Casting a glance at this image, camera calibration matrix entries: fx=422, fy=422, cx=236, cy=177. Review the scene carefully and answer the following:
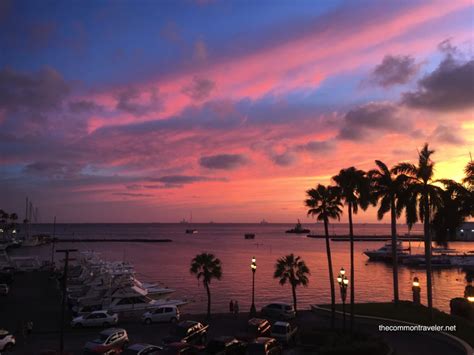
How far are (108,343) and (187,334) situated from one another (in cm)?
520

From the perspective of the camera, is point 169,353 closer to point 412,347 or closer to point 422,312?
point 412,347

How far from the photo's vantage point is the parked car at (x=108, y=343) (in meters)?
26.8

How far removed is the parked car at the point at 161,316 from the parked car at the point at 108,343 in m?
10.0

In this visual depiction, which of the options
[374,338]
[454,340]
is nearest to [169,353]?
[374,338]

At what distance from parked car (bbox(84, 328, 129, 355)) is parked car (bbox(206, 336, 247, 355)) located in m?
6.53

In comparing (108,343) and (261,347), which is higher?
(261,347)

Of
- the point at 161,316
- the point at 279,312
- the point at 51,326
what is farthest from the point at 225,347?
the point at 51,326

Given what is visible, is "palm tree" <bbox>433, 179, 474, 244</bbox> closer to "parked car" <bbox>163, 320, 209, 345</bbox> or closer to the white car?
"parked car" <bbox>163, 320, 209, 345</bbox>

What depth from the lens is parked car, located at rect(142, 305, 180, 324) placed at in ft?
129

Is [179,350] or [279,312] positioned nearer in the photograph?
[179,350]

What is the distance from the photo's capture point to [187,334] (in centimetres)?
2903

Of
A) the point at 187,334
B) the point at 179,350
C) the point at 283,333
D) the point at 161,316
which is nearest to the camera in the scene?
the point at 179,350

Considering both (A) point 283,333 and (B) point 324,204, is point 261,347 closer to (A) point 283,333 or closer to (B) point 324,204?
(A) point 283,333

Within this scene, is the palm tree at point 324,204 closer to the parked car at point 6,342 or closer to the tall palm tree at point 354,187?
the tall palm tree at point 354,187
